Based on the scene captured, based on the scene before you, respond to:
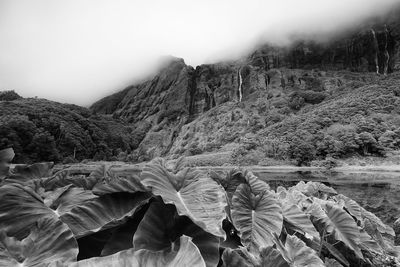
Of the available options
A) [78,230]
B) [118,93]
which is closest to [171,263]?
[78,230]

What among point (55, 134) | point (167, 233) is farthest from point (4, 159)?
point (55, 134)

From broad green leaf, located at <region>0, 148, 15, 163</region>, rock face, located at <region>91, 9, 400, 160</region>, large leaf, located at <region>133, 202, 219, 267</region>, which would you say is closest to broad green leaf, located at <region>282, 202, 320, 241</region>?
large leaf, located at <region>133, 202, 219, 267</region>

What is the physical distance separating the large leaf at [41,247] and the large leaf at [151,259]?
0.21 meters

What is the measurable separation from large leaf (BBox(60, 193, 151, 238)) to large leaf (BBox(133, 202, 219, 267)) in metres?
0.11

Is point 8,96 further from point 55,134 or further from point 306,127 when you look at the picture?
point 306,127

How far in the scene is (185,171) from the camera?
1724 mm

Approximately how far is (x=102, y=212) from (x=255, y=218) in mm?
1029

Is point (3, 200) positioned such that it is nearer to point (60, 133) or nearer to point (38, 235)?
point (38, 235)

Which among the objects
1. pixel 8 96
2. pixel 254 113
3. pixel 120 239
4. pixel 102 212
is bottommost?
pixel 254 113

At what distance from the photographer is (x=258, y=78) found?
366 feet

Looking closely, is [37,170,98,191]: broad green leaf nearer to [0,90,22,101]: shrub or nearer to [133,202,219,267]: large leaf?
[133,202,219,267]: large leaf

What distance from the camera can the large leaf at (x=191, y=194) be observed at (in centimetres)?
131

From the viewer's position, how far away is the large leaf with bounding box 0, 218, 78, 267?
1.06 metres

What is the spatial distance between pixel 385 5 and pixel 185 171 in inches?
5515
